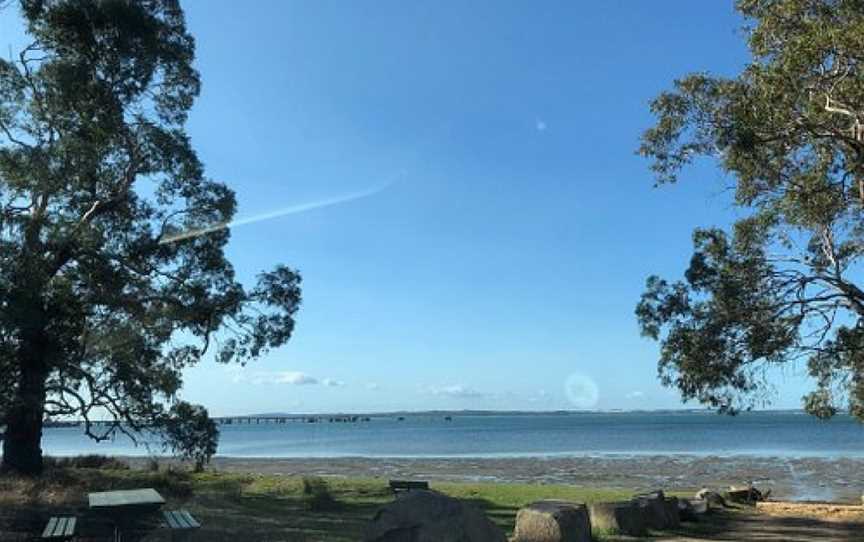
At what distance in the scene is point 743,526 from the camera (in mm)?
16359

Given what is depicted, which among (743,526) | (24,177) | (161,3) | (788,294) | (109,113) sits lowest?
(743,526)

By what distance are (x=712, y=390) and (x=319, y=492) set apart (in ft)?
28.9

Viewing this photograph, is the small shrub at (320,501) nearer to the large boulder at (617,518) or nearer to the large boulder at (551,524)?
the large boulder at (617,518)

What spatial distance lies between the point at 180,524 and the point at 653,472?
1192 inches

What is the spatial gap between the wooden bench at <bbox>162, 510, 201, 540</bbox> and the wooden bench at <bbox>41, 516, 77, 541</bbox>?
4.01 feet

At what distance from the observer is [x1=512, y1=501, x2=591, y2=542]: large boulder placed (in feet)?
37.5

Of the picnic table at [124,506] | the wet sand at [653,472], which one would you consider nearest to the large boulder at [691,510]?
the picnic table at [124,506]

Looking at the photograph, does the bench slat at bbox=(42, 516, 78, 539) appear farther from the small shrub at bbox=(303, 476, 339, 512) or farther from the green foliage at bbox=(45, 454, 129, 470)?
the green foliage at bbox=(45, 454, 129, 470)

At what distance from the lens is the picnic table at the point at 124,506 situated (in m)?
11.3

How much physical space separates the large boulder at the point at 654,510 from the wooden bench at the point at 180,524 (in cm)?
757

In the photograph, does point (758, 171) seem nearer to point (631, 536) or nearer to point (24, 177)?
point (631, 536)

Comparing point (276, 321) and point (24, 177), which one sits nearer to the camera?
point (24, 177)

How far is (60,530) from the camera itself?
11320mm

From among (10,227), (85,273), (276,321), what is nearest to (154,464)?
(276,321)
